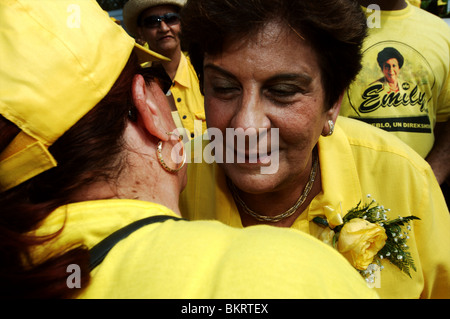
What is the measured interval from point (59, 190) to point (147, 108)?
1.35 ft

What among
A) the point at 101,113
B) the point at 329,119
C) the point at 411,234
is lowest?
the point at 411,234

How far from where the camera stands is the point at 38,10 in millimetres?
1028

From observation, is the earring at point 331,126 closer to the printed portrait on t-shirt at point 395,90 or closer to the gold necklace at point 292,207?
the gold necklace at point 292,207

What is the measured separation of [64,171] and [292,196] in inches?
48.4

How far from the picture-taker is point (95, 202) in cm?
100

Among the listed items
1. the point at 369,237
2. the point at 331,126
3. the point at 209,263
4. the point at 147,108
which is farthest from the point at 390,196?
the point at 209,263

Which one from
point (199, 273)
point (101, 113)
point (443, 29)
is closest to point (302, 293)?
point (199, 273)

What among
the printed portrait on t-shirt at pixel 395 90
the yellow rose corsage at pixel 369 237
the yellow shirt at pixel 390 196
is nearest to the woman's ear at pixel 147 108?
the yellow shirt at pixel 390 196

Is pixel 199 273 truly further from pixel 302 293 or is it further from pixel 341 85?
pixel 341 85

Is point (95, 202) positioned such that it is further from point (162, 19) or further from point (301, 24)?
point (162, 19)

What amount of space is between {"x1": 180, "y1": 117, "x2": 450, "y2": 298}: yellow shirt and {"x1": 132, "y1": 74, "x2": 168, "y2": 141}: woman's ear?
812 mm

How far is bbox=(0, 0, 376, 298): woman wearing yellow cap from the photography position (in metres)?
0.79

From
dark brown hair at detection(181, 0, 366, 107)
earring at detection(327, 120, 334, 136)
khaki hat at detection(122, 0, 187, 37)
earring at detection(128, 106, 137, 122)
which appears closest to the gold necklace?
earring at detection(327, 120, 334, 136)

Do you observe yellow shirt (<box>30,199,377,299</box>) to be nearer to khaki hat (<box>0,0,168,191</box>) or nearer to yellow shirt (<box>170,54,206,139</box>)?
khaki hat (<box>0,0,168,191</box>)
